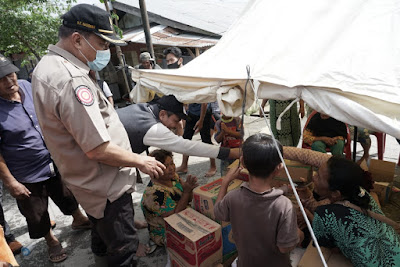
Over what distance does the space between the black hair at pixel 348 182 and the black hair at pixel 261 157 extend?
1.95 feet

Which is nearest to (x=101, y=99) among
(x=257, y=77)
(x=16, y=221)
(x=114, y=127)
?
(x=114, y=127)

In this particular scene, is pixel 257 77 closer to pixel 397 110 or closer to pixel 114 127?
pixel 397 110

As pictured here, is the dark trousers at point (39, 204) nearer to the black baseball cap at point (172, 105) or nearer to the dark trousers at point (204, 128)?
the black baseball cap at point (172, 105)

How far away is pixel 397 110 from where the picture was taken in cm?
127

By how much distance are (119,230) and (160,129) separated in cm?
79

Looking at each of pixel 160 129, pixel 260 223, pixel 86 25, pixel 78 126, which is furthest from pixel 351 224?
pixel 86 25

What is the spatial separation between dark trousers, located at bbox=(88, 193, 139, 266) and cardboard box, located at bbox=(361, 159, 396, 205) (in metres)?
2.41

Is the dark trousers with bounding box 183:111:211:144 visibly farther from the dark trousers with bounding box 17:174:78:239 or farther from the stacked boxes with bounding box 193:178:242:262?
the dark trousers with bounding box 17:174:78:239

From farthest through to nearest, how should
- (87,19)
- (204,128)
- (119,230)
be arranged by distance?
1. (204,128)
2. (119,230)
3. (87,19)

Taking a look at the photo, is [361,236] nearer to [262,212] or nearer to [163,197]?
[262,212]

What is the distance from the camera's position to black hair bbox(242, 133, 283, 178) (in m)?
1.39

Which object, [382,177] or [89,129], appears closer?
[89,129]

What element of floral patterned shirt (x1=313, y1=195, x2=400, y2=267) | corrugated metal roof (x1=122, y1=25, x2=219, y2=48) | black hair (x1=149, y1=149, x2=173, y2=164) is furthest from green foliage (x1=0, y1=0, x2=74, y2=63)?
floral patterned shirt (x1=313, y1=195, x2=400, y2=267)

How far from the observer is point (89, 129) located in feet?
4.35
